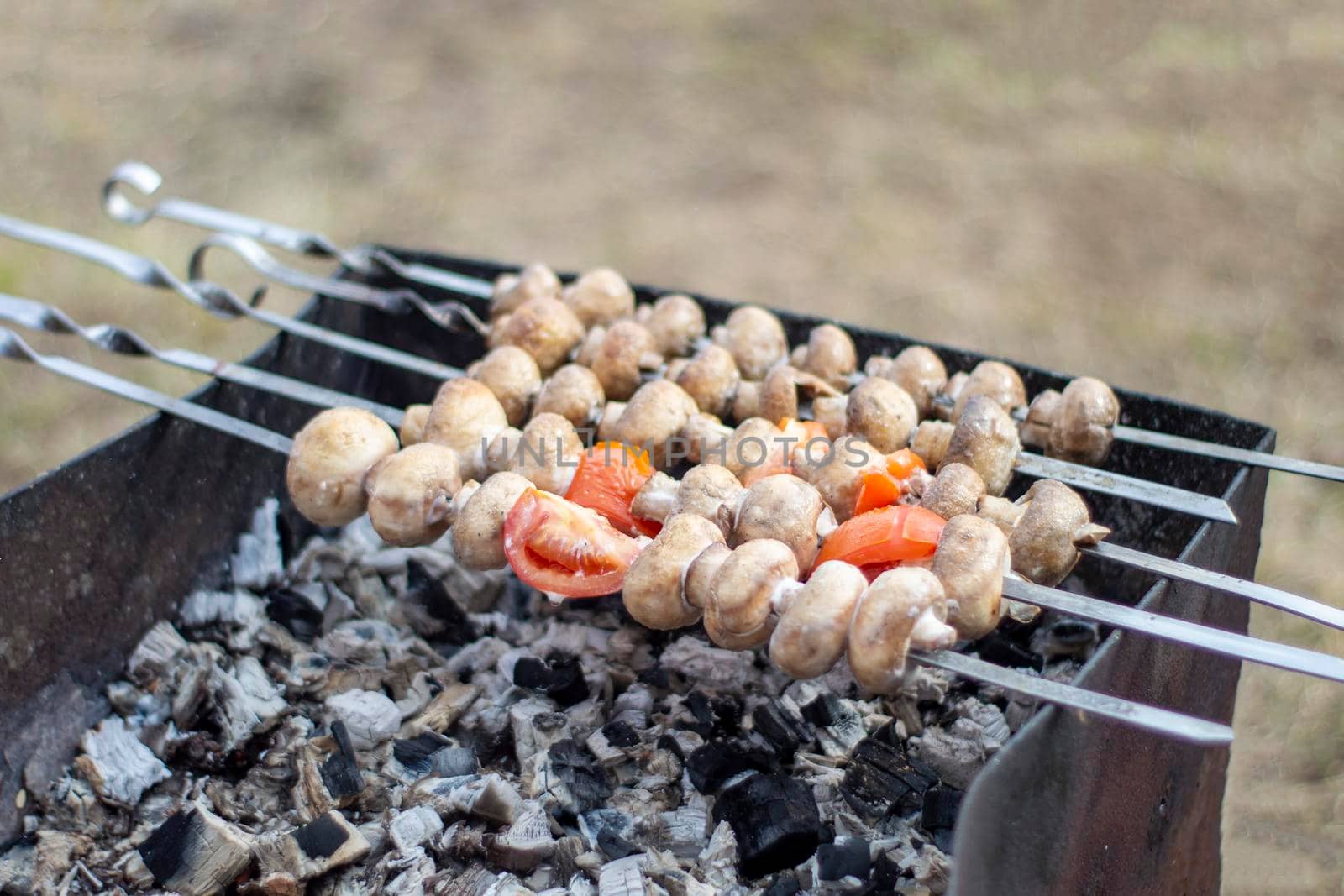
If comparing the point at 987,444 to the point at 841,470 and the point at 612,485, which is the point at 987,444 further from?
the point at 612,485

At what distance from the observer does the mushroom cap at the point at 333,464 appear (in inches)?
86.7

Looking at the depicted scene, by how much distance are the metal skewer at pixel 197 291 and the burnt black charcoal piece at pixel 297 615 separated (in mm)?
644

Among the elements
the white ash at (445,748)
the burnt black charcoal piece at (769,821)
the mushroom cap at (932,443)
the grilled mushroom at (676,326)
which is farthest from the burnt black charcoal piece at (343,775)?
the mushroom cap at (932,443)

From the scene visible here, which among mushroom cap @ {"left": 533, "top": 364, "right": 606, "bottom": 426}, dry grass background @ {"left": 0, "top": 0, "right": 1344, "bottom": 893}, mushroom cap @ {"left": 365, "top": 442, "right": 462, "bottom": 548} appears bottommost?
mushroom cap @ {"left": 365, "top": 442, "right": 462, "bottom": 548}

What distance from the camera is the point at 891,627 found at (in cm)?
159

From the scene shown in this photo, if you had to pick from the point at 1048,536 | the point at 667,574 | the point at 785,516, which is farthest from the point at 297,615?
the point at 1048,536

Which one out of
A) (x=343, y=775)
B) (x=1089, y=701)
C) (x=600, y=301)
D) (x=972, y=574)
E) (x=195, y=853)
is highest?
(x=600, y=301)

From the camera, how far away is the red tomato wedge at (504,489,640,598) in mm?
1952

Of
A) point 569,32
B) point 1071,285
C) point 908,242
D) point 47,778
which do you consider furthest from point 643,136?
point 47,778

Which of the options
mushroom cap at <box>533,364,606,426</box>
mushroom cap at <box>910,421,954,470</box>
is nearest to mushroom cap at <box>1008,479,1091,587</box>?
mushroom cap at <box>910,421,954,470</box>

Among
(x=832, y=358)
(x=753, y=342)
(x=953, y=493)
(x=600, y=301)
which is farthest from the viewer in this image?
(x=600, y=301)

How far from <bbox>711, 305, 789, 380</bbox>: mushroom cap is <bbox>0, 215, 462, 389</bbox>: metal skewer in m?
0.68

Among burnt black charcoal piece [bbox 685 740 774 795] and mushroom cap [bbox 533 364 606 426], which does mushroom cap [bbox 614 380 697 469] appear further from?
burnt black charcoal piece [bbox 685 740 774 795]

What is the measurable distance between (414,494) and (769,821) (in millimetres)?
918
